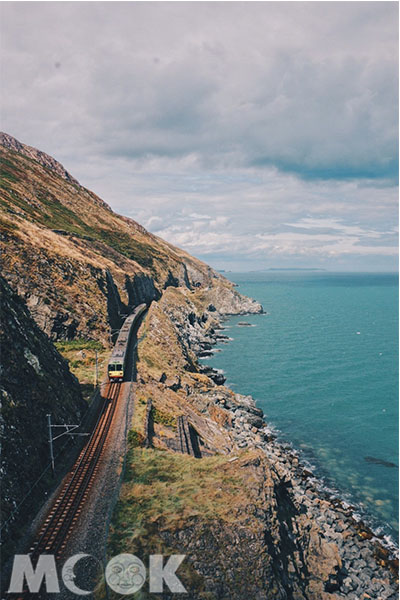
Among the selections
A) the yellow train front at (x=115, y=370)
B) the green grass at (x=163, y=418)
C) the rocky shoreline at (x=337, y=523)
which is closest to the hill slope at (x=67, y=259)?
the yellow train front at (x=115, y=370)

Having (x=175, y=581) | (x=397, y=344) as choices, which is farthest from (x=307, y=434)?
(x=397, y=344)

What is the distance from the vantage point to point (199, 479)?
27.4 metres

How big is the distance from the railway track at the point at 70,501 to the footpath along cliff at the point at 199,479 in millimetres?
2775

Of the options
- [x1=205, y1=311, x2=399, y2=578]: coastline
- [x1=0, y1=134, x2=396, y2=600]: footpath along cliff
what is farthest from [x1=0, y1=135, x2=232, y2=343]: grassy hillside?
[x1=205, y1=311, x2=399, y2=578]: coastline

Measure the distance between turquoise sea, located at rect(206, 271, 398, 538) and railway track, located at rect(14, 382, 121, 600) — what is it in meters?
34.4

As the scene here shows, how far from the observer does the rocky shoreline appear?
1209 inches

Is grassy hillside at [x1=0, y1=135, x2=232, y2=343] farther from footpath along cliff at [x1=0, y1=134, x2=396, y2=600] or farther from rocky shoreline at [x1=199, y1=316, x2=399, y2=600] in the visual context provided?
rocky shoreline at [x1=199, y1=316, x2=399, y2=600]

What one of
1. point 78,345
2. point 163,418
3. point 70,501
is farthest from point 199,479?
point 78,345

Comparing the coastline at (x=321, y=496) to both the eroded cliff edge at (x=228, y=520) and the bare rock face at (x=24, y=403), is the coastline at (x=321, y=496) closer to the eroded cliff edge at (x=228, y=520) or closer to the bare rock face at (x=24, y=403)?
the eroded cliff edge at (x=228, y=520)

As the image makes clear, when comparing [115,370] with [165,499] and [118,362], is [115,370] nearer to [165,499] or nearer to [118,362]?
[118,362]

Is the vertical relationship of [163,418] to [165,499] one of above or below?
above

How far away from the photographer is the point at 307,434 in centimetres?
5991

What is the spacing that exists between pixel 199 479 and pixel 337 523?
22.1 m

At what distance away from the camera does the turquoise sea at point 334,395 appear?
48375 millimetres
